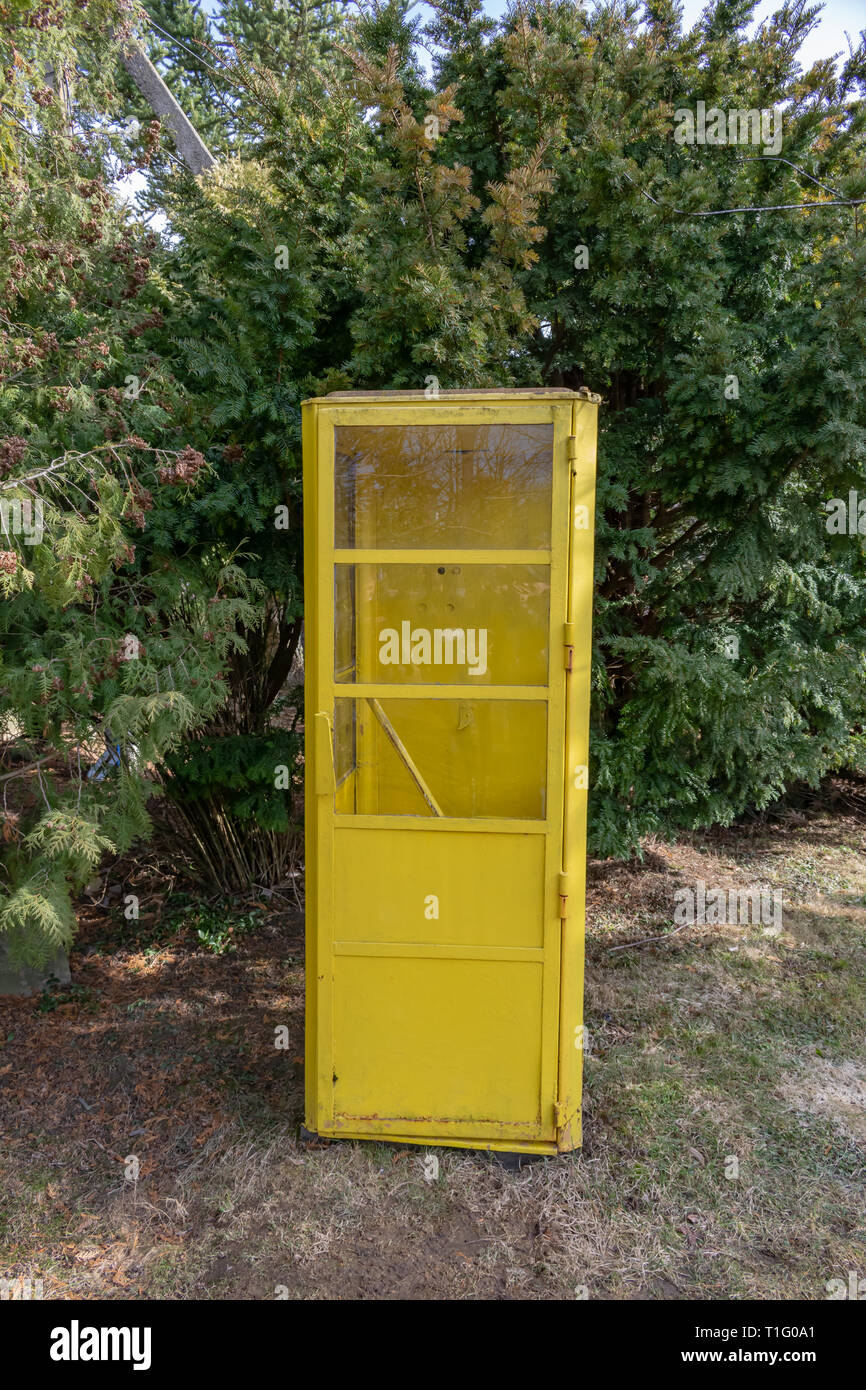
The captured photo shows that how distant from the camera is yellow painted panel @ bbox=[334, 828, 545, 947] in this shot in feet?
9.54

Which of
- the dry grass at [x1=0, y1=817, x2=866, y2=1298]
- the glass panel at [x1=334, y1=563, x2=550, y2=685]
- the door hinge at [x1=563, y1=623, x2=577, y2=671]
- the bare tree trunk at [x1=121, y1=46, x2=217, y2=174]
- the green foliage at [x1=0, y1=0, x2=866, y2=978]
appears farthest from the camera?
the bare tree trunk at [x1=121, y1=46, x2=217, y2=174]

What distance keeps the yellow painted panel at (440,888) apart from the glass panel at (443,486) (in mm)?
1042

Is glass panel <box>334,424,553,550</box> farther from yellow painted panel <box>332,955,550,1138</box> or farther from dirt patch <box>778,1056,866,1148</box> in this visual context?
dirt patch <box>778,1056,866,1148</box>

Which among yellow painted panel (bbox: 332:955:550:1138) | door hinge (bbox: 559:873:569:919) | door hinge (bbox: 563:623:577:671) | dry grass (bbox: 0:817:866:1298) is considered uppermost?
door hinge (bbox: 563:623:577:671)

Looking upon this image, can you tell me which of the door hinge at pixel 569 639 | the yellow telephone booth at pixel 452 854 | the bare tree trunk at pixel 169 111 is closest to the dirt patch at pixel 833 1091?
the yellow telephone booth at pixel 452 854

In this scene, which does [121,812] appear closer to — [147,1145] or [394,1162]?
[147,1145]

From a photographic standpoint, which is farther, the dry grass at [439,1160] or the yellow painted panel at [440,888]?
the yellow painted panel at [440,888]

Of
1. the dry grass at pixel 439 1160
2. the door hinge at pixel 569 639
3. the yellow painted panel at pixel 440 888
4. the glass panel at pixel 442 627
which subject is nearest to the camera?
the dry grass at pixel 439 1160

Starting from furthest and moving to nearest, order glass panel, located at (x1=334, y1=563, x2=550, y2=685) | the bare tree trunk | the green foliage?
the bare tree trunk → the green foliage → glass panel, located at (x1=334, y1=563, x2=550, y2=685)

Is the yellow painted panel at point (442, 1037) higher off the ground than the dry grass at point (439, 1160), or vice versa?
the yellow painted panel at point (442, 1037)

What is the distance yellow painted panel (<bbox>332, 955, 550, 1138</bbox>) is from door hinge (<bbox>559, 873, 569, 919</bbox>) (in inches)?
8.9

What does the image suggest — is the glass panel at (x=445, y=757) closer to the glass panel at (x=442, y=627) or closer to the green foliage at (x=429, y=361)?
the glass panel at (x=442, y=627)

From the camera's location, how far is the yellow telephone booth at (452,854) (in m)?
2.80

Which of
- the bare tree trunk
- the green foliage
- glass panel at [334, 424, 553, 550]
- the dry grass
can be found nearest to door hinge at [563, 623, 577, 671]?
glass panel at [334, 424, 553, 550]
